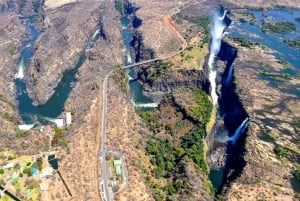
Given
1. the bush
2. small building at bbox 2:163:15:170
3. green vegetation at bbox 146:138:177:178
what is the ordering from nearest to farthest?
small building at bbox 2:163:15:170 → green vegetation at bbox 146:138:177:178 → the bush

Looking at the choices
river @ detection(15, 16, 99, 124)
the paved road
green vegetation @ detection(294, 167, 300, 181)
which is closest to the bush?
green vegetation @ detection(294, 167, 300, 181)

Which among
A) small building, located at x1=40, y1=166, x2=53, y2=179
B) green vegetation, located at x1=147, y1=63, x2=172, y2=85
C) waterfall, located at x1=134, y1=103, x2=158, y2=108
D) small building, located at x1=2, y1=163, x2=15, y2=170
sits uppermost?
small building, located at x1=2, y1=163, x2=15, y2=170

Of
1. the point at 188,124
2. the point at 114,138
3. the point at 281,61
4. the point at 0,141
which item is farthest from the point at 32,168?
the point at 281,61

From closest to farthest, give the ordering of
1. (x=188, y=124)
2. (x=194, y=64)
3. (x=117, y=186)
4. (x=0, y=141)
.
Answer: (x=117, y=186), (x=0, y=141), (x=188, y=124), (x=194, y=64)

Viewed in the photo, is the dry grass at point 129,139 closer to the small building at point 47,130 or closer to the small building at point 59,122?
the small building at point 59,122

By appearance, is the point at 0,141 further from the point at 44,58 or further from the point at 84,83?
the point at 44,58

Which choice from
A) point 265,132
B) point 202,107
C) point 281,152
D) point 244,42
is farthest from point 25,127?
point 244,42

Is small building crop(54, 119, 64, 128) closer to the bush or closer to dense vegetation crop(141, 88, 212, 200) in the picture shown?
dense vegetation crop(141, 88, 212, 200)
